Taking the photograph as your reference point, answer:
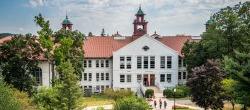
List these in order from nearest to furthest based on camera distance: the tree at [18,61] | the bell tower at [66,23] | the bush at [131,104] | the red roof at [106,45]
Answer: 1. the bush at [131,104]
2. the tree at [18,61]
3. the red roof at [106,45]
4. the bell tower at [66,23]

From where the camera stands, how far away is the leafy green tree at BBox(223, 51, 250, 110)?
37.9m

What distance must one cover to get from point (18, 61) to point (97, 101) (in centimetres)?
1171

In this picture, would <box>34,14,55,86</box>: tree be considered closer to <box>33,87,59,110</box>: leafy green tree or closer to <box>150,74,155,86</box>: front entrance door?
<box>33,87,59,110</box>: leafy green tree

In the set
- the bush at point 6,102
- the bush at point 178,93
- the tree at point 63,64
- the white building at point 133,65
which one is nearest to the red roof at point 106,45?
the white building at point 133,65

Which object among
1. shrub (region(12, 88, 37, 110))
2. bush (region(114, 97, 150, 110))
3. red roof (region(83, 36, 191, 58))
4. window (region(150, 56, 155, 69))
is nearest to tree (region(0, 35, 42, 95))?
shrub (region(12, 88, 37, 110))

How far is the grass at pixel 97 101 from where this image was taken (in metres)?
66.9

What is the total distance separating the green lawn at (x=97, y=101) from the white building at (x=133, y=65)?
5.10 m

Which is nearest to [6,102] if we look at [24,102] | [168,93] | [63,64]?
[24,102]

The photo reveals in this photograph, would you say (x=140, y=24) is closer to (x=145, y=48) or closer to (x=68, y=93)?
(x=145, y=48)

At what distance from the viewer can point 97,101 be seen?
69750 millimetres

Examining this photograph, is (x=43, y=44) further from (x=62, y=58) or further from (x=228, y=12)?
(x=228, y=12)

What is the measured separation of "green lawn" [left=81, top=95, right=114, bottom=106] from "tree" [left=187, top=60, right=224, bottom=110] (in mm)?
16200

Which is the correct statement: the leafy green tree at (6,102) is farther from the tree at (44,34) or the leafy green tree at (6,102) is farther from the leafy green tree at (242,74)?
the tree at (44,34)

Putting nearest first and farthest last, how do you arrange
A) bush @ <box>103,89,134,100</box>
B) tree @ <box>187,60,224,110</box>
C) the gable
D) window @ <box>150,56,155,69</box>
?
tree @ <box>187,60,224,110</box>
bush @ <box>103,89,134,100</box>
the gable
window @ <box>150,56,155,69</box>
